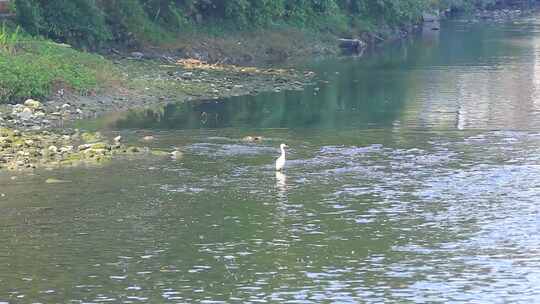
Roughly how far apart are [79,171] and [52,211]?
4409 millimetres

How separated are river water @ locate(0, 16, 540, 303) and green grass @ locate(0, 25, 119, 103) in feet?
10.5

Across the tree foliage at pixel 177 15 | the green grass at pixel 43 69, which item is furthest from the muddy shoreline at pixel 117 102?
the tree foliage at pixel 177 15

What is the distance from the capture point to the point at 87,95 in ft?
148

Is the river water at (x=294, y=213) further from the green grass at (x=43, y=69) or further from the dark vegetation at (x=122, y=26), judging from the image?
the dark vegetation at (x=122, y=26)

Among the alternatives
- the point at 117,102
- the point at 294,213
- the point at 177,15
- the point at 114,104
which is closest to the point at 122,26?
the point at 177,15

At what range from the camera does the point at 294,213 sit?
27375 mm

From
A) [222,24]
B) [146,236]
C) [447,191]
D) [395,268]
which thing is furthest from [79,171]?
[222,24]

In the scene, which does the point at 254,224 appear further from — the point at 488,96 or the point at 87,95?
the point at 488,96

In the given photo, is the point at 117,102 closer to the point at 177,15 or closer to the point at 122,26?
the point at 122,26

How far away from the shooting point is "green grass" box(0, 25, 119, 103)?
42.8m

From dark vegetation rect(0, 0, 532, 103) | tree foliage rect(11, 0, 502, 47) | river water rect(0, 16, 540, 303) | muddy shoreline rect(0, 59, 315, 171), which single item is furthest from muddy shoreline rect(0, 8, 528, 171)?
tree foliage rect(11, 0, 502, 47)

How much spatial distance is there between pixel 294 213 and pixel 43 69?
20.3 metres

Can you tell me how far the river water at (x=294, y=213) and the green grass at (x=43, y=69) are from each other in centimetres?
320

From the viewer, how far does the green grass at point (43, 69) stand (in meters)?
42.8
